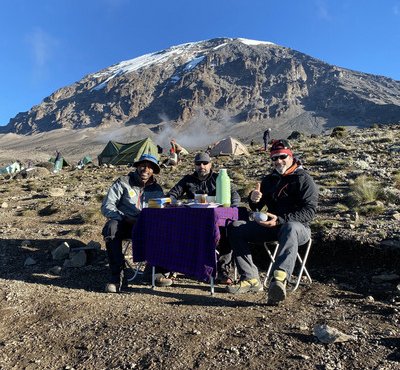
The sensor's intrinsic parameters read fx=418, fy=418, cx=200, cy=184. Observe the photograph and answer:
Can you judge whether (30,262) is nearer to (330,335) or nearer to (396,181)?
(330,335)

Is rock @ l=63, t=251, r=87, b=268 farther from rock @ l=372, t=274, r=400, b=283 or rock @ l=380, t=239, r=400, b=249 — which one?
rock @ l=380, t=239, r=400, b=249

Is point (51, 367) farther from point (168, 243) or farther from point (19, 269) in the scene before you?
point (19, 269)

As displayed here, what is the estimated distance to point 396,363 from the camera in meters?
2.73

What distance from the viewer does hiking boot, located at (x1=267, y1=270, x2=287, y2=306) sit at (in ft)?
12.7

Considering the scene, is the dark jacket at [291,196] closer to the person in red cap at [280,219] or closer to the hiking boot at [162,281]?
the person in red cap at [280,219]

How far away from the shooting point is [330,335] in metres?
3.04

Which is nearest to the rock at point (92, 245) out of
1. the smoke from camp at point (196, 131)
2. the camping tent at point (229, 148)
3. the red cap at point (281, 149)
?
the red cap at point (281, 149)

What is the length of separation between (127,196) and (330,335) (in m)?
3.23

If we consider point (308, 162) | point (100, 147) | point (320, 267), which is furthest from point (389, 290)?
point (100, 147)

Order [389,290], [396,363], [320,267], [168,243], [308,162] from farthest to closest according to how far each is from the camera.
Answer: [308,162] < [320,267] < [168,243] < [389,290] < [396,363]

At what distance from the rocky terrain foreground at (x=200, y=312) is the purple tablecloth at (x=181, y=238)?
34cm

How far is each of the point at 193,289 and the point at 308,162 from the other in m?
11.5

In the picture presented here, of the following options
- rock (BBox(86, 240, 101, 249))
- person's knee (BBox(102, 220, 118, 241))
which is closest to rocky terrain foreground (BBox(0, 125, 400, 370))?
rock (BBox(86, 240, 101, 249))

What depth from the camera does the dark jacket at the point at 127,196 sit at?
5281 millimetres
